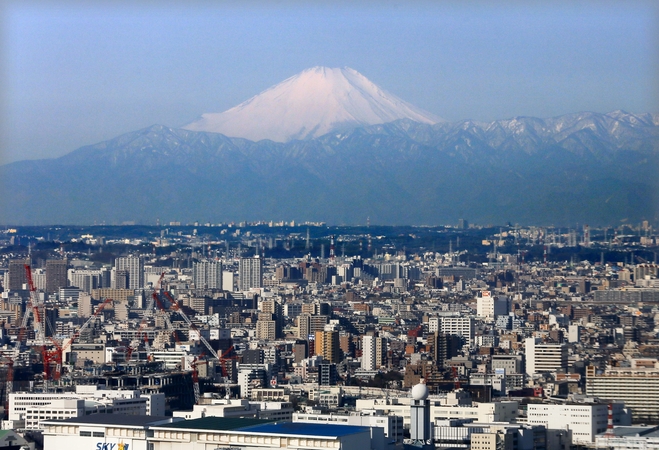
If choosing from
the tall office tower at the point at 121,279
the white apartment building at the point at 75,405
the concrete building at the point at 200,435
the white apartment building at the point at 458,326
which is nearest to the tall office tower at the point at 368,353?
the white apartment building at the point at 458,326

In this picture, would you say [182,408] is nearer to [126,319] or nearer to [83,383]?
[83,383]

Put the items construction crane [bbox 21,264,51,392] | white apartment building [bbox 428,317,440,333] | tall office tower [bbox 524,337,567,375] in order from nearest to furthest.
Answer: construction crane [bbox 21,264,51,392] < tall office tower [bbox 524,337,567,375] < white apartment building [bbox 428,317,440,333]

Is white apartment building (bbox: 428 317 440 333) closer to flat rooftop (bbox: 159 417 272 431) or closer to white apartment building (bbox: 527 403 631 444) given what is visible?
white apartment building (bbox: 527 403 631 444)

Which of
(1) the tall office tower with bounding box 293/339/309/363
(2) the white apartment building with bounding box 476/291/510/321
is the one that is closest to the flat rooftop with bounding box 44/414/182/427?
(1) the tall office tower with bounding box 293/339/309/363

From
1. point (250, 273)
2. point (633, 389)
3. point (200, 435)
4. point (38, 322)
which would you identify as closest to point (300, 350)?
point (38, 322)

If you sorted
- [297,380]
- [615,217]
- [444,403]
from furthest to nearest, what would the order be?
[615,217] → [297,380] → [444,403]

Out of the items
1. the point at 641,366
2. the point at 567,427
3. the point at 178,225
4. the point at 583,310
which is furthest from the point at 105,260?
the point at 567,427
